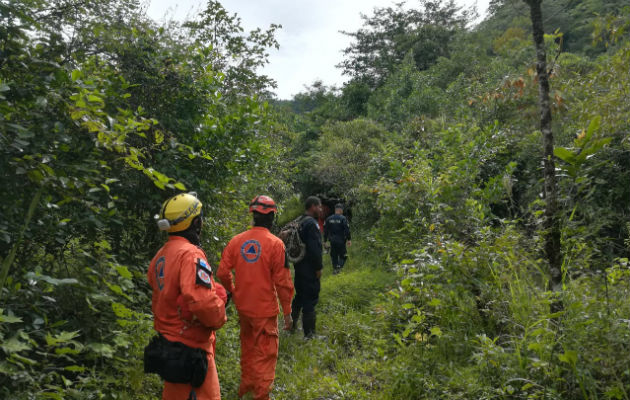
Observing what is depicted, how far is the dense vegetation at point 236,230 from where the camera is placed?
3029 mm

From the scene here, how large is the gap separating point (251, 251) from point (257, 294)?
43cm

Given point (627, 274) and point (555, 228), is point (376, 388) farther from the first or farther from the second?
point (627, 274)

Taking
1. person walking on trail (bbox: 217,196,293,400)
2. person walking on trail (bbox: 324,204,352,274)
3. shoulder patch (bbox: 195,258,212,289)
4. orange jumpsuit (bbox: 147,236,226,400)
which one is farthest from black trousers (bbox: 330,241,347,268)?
shoulder patch (bbox: 195,258,212,289)

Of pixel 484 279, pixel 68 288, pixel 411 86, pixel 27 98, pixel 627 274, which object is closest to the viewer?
pixel 27 98

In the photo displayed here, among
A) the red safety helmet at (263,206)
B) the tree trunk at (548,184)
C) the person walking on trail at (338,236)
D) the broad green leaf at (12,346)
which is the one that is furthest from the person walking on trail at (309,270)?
the person walking on trail at (338,236)

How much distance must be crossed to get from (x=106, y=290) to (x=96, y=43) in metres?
2.73

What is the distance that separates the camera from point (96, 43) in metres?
4.81

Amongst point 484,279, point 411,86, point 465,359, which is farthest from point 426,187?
point 411,86

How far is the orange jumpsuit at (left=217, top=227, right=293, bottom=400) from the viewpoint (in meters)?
4.46

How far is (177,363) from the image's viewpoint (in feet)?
9.93

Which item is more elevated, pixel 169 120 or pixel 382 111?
pixel 382 111

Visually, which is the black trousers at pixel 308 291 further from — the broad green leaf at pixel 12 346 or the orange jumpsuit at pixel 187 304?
the broad green leaf at pixel 12 346

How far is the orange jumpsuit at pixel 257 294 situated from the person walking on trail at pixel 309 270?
1715 mm

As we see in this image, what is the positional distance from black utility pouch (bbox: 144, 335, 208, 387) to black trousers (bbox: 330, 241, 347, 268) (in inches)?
328
